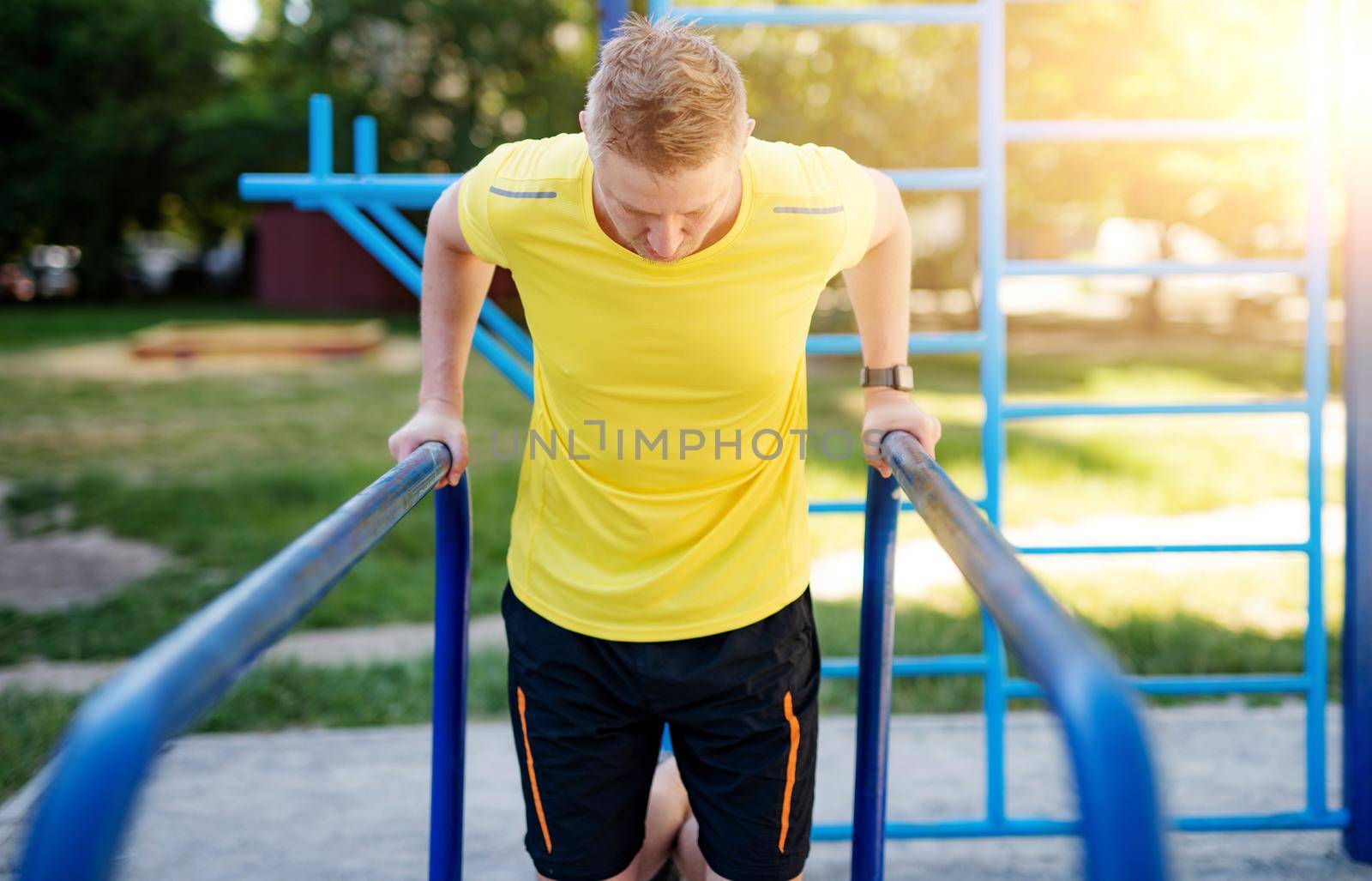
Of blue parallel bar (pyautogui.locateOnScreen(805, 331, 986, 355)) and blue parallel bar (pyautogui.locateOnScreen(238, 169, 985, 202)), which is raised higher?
blue parallel bar (pyautogui.locateOnScreen(238, 169, 985, 202))

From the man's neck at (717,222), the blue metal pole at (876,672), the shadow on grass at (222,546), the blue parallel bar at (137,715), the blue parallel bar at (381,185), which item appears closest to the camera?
the blue parallel bar at (137,715)

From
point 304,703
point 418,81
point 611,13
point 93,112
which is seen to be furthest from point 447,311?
point 93,112

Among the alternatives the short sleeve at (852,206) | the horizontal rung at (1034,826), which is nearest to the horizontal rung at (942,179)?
the short sleeve at (852,206)

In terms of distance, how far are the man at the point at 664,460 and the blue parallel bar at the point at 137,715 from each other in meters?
0.65

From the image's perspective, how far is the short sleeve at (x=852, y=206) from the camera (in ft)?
5.42

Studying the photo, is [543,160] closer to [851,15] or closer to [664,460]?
[664,460]

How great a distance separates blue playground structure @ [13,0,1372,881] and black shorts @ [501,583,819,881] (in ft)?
0.65

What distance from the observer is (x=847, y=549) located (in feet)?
18.2

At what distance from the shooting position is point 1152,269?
2650mm

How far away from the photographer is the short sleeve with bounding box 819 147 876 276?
1.65 meters

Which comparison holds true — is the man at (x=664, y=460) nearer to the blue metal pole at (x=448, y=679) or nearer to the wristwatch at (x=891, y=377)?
the wristwatch at (x=891, y=377)

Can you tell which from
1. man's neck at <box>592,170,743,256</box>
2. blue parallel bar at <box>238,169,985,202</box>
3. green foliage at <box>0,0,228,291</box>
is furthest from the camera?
green foliage at <box>0,0,228,291</box>

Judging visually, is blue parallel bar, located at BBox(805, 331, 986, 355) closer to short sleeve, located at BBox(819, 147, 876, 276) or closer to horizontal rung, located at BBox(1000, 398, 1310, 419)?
horizontal rung, located at BBox(1000, 398, 1310, 419)

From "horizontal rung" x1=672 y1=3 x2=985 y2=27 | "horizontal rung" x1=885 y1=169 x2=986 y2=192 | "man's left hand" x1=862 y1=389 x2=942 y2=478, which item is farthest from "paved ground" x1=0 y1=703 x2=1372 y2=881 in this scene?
"horizontal rung" x1=672 y1=3 x2=985 y2=27
